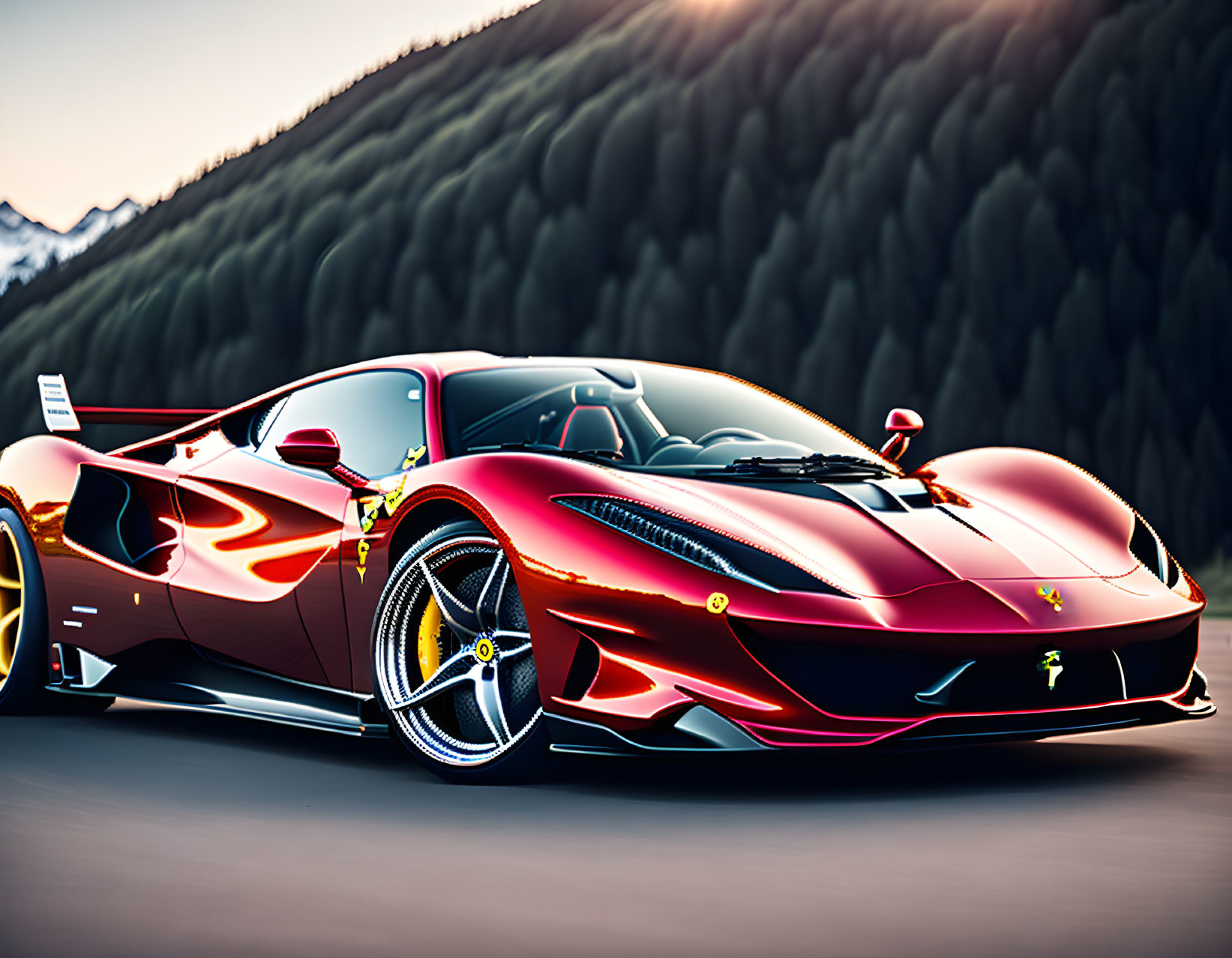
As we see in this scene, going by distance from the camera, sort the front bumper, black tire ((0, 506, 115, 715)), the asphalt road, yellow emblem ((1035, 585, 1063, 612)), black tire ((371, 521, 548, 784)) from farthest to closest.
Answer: black tire ((0, 506, 115, 715)), black tire ((371, 521, 548, 784)), yellow emblem ((1035, 585, 1063, 612)), the front bumper, the asphalt road

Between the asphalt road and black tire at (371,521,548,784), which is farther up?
black tire at (371,521,548,784)

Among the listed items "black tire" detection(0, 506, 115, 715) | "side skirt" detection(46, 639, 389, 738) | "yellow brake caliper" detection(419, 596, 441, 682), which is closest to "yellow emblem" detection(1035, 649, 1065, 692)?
"yellow brake caliper" detection(419, 596, 441, 682)

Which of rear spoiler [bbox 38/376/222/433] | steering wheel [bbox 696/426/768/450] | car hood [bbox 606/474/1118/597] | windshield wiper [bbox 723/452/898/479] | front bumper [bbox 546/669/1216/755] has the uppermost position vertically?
rear spoiler [bbox 38/376/222/433]

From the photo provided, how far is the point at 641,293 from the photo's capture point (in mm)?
21469

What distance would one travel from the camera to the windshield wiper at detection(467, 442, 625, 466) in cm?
522

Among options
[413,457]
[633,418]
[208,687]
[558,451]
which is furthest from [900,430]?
[208,687]

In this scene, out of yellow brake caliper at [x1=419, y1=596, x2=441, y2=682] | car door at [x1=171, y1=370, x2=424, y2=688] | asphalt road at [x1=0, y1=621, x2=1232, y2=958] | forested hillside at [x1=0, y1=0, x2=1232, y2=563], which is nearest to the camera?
asphalt road at [x1=0, y1=621, x2=1232, y2=958]

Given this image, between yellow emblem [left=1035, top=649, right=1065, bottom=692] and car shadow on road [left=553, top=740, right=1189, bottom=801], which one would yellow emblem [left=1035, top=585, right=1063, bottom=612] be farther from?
car shadow on road [left=553, top=740, right=1189, bottom=801]

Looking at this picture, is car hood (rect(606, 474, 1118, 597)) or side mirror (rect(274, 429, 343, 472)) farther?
side mirror (rect(274, 429, 343, 472))

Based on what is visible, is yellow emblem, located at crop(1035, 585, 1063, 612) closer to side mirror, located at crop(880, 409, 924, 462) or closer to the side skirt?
side mirror, located at crop(880, 409, 924, 462)

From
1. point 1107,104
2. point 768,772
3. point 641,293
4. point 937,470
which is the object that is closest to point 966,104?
point 1107,104

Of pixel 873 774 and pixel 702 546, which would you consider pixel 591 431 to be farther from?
pixel 873 774

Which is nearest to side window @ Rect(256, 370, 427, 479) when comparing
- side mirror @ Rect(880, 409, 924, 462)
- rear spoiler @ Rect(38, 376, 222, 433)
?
rear spoiler @ Rect(38, 376, 222, 433)

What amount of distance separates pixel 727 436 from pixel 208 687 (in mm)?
1876
